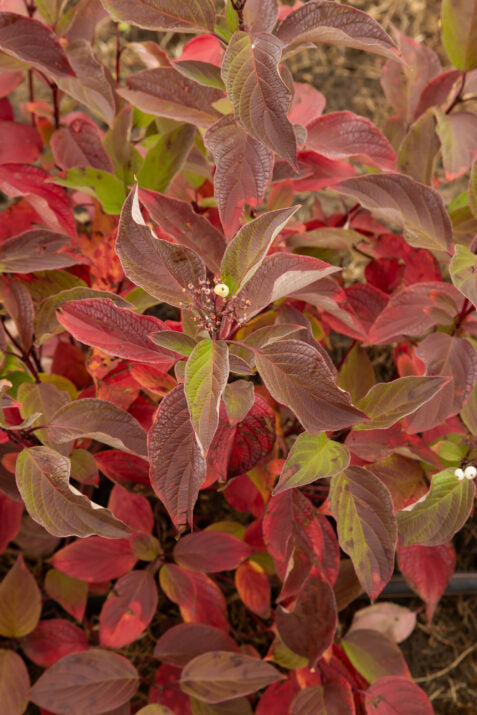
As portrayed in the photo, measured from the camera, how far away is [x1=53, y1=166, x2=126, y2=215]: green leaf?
845 mm

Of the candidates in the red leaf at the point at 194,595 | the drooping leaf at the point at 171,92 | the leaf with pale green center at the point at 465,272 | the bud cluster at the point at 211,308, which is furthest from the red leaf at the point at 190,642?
the drooping leaf at the point at 171,92

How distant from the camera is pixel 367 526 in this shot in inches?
28.2

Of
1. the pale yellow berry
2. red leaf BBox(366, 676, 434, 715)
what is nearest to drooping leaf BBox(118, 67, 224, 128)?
the pale yellow berry

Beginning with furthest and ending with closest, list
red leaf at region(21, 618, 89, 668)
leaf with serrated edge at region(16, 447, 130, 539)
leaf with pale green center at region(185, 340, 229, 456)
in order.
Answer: red leaf at region(21, 618, 89, 668), leaf with serrated edge at region(16, 447, 130, 539), leaf with pale green center at region(185, 340, 229, 456)

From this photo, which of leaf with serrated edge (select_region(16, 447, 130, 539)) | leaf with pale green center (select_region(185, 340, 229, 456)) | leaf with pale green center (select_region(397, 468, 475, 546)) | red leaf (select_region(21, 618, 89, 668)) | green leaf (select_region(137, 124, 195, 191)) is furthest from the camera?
red leaf (select_region(21, 618, 89, 668))

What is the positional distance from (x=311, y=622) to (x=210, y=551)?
173 millimetres

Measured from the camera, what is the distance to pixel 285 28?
2.46ft

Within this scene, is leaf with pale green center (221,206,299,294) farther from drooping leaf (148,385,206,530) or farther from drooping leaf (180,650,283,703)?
drooping leaf (180,650,283,703)

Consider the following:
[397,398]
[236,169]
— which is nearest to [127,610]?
[397,398]

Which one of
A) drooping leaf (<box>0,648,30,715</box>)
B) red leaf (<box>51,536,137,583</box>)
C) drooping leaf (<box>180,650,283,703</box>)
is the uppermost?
red leaf (<box>51,536,137,583</box>)

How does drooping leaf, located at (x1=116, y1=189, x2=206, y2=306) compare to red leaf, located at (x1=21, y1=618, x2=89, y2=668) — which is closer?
drooping leaf, located at (x1=116, y1=189, x2=206, y2=306)

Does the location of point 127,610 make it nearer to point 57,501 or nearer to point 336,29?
point 57,501

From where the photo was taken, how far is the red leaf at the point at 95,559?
930 millimetres

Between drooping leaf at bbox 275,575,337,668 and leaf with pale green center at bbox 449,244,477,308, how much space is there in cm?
41
